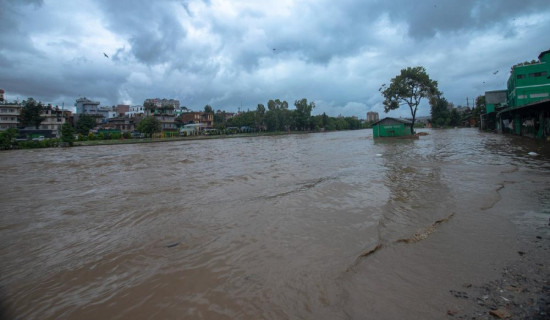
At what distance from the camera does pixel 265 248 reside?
4.29 meters

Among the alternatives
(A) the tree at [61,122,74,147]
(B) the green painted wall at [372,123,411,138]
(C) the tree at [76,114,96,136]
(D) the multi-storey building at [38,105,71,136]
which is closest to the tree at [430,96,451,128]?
(B) the green painted wall at [372,123,411,138]

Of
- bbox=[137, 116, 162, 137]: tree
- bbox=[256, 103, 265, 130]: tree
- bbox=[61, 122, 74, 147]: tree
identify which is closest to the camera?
bbox=[61, 122, 74, 147]: tree

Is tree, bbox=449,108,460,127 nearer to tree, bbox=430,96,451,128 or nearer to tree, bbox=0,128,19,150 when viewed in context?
tree, bbox=430,96,451,128

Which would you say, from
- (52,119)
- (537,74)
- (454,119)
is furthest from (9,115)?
(454,119)

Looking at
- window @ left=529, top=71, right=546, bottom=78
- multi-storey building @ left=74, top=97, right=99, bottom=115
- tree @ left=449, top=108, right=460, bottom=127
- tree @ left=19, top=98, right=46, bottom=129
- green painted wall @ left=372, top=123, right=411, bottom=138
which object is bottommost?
green painted wall @ left=372, top=123, right=411, bottom=138

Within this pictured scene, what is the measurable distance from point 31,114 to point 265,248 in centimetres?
7127

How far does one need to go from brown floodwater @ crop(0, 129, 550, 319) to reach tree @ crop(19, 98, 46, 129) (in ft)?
206

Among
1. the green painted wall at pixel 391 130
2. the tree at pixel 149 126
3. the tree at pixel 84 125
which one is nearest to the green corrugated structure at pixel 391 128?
the green painted wall at pixel 391 130

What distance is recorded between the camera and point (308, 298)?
2.94 m

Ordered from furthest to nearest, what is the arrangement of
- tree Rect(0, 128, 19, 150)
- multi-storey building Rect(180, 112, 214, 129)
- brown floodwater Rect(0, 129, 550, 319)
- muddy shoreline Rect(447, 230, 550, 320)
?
multi-storey building Rect(180, 112, 214, 129) < tree Rect(0, 128, 19, 150) < brown floodwater Rect(0, 129, 550, 319) < muddy shoreline Rect(447, 230, 550, 320)

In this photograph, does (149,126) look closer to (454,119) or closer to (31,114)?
(31,114)

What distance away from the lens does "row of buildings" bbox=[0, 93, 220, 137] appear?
184 feet

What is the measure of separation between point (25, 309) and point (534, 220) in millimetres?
7464

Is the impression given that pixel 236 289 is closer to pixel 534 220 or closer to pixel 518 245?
pixel 518 245
